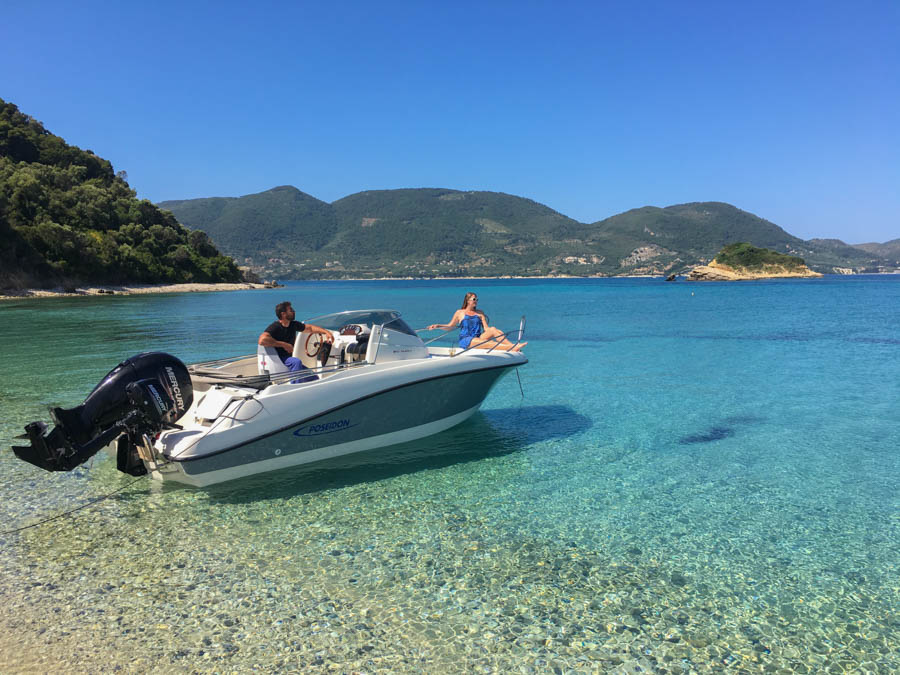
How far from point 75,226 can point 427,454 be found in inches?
3262

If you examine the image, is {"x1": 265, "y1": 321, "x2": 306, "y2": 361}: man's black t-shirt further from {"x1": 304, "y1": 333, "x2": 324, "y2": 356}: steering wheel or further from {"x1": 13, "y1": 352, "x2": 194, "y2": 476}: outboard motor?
{"x1": 13, "y1": 352, "x2": 194, "y2": 476}: outboard motor

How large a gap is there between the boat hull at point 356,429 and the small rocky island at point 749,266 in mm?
143892

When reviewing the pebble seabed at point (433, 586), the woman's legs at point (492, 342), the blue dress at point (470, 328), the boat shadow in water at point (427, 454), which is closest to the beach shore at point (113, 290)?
the blue dress at point (470, 328)

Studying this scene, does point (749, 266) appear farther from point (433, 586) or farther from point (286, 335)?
point (433, 586)

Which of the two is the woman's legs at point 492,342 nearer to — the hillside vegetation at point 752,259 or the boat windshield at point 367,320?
the boat windshield at point 367,320

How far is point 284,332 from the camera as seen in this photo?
7188 mm

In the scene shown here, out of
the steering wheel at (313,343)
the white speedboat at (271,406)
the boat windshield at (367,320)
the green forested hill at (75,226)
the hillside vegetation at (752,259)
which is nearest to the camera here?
the white speedboat at (271,406)

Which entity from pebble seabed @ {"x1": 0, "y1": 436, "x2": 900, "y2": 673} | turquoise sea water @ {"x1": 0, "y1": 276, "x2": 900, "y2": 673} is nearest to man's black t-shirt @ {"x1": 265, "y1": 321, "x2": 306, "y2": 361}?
turquoise sea water @ {"x1": 0, "y1": 276, "x2": 900, "y2": 673}

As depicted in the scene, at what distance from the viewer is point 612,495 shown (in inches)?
244

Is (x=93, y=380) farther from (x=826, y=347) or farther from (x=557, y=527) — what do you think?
(x=826, y=347)

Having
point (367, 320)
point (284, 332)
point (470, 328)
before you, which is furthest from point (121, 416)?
point (470, 328)

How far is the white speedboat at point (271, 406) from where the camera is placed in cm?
556

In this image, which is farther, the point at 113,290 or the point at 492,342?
the point at 113,290

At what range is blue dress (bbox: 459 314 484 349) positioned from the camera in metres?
8.74
